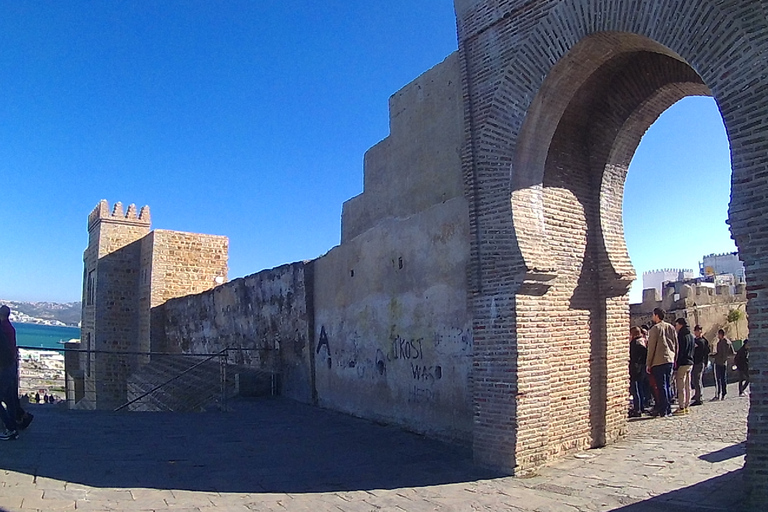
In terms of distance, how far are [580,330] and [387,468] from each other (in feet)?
9.38

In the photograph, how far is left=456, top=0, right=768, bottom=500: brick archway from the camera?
650 cm

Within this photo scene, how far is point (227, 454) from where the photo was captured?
7.46 meters

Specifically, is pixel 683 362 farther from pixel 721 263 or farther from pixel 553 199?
pixel 721 263

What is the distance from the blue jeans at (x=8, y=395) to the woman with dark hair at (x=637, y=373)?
28.9 ft

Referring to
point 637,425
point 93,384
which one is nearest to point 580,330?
point 637,425

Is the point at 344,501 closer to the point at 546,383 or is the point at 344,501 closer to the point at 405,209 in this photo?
the point at 546,383

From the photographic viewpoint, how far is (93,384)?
23672mm

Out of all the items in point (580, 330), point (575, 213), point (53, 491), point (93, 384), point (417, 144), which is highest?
point (417, 144)

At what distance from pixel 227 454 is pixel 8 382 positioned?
9.33ft

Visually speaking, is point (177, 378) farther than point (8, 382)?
Yes

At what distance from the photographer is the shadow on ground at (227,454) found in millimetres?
6145

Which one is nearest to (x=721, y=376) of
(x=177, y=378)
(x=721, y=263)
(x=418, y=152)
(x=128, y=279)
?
(x=418, y=152)

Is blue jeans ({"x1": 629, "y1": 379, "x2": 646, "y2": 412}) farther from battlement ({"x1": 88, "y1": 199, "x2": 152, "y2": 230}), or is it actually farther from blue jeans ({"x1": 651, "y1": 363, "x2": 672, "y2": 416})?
battlement ({"x1": 88, "y1": 199, "x2": 152, "y2": 230})

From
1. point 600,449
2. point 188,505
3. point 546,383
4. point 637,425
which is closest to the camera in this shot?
point 188,505
